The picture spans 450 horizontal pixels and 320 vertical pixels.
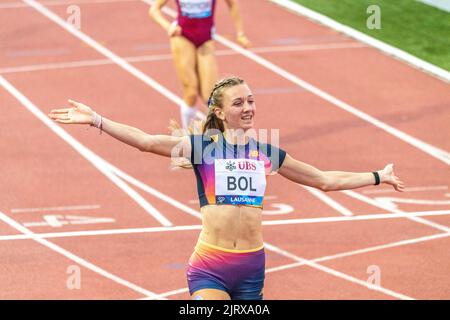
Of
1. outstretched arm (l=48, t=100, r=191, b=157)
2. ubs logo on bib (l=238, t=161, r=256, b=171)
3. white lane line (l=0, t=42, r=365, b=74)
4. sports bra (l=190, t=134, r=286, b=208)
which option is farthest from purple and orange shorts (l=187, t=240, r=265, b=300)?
white lane line (l=0, t=42, r=365, b=74)

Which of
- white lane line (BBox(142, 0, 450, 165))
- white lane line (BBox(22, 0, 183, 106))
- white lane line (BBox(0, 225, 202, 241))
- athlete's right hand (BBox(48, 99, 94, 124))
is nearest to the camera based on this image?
athlete's right hand (BBox(48, 99, 94, 124))

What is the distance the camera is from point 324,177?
8.70 metres

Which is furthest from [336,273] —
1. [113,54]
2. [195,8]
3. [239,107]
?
[113,54]

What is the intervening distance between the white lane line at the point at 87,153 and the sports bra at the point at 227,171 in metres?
5.43

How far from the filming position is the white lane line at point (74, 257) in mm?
12094

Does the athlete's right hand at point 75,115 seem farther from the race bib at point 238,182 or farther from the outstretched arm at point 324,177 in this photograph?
the outstretched arm at point 324,177

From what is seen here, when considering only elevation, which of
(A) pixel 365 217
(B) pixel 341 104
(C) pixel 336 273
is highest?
(B) pixel 341 104

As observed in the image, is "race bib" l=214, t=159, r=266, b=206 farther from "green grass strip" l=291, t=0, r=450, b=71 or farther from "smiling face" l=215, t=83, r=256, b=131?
"green grass strip" l=291, t=0, r=450, b=71

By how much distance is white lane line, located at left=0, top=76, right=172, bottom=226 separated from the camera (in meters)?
14.3

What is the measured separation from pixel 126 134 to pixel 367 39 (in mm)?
12931

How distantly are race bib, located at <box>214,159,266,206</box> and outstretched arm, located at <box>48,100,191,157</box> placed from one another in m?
0.25

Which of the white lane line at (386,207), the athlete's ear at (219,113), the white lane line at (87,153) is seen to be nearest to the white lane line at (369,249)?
the white lane line at (386,207)

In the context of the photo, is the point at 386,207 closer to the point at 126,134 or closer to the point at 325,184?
the point at 325,184

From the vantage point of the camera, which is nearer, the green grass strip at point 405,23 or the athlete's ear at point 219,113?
the athlete's ear at point 219,113
